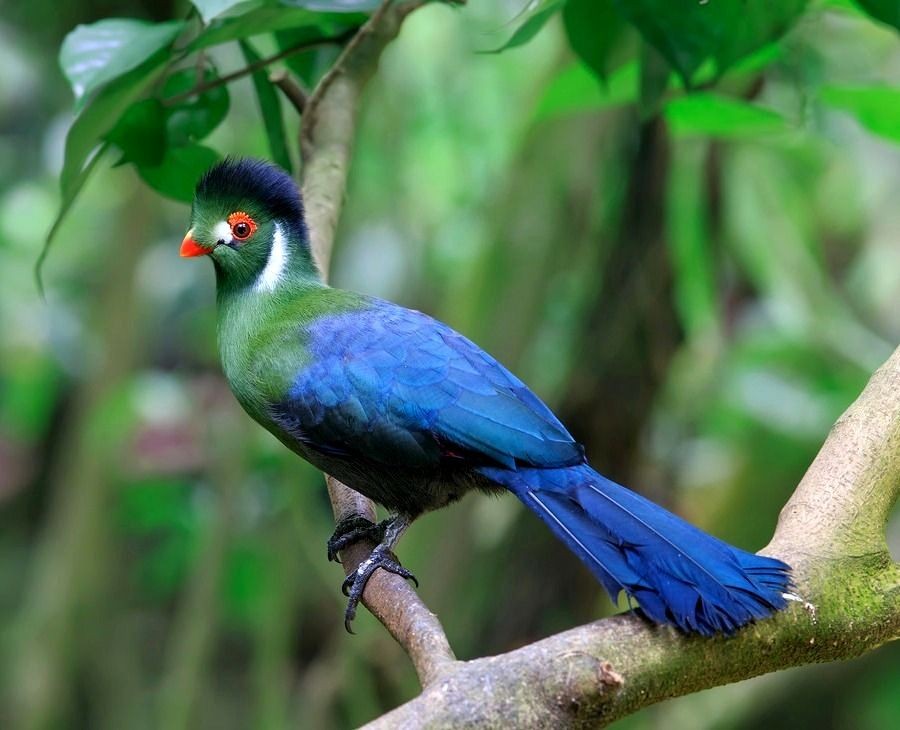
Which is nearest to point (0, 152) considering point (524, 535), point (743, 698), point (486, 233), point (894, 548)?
point (486, 233)

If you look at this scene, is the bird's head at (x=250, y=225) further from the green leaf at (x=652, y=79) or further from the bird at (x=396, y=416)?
the green leaf at (x=652, y=79)

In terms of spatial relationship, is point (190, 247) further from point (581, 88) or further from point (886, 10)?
point (886, 10)

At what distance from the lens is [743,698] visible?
4660mm

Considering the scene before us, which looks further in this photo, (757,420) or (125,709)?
(125,709)

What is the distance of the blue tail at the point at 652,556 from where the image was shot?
145cm

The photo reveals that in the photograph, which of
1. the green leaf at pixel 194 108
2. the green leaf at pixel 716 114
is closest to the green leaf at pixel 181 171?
the green leaf at pixel 194 108

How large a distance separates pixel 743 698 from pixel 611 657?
11.9ft

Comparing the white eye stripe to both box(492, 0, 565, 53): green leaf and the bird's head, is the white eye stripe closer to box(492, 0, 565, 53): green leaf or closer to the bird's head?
the bird's head

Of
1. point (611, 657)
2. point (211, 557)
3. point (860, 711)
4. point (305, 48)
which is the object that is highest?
point (305, 48)

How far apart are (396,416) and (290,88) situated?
2.79 feet

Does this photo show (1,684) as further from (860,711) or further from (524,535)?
(860,711)

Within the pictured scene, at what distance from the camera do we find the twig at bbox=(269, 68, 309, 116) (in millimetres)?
2332

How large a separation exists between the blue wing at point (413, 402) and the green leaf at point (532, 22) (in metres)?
0.53

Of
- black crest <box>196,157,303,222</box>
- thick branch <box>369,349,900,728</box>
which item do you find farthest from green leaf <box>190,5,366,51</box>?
thick branch <box>369,349,900,728</box>
